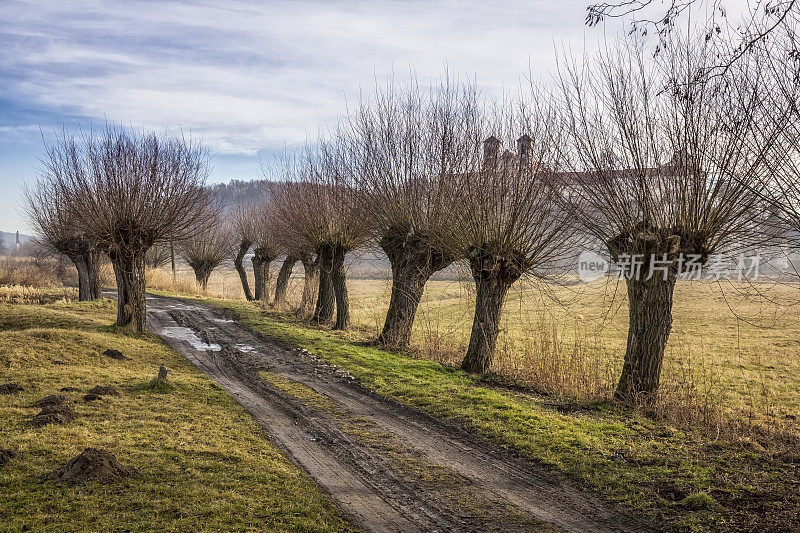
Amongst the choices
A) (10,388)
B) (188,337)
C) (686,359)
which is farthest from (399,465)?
(686,359)

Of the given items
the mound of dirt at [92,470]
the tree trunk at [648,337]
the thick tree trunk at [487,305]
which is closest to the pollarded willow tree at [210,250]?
the thick tree trunk at [487,305]

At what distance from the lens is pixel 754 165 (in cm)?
829

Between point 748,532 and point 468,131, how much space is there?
10314 millimetres

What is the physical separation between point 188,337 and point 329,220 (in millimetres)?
6487

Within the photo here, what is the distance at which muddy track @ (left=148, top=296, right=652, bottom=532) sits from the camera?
5664 millimetres

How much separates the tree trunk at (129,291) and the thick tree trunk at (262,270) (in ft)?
Result: 52.1

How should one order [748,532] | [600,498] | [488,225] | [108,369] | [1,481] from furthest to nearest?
[488,225], [108,369], [600,498], [1,481], [748,532]

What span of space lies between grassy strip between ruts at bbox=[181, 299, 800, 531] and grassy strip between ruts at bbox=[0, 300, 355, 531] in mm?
3144

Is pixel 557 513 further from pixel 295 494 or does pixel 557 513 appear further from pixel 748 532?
pixel 295 494

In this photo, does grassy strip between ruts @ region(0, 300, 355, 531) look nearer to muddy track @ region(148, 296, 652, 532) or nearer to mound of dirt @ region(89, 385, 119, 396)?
mound of dirt @ region(89, 385, 119, 396)

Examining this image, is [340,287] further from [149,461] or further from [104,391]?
[149,461]

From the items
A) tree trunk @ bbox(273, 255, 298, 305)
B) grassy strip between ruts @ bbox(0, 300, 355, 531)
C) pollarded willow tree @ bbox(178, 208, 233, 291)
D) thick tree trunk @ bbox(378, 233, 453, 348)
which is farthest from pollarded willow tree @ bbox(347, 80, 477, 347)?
pollarded willow tree @ bbox(178, 208, 233, 291)

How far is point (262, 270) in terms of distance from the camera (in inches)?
1321

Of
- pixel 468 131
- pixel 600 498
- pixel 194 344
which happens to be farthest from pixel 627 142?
pixel 194 344
